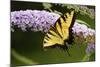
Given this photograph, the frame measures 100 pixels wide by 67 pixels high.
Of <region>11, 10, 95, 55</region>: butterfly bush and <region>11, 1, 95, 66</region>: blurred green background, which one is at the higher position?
<region>11, 10, 95, 55</region>: butterfly bush

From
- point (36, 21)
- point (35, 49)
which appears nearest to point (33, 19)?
point (36, 21)

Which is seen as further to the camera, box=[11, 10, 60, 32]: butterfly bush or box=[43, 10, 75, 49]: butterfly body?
box=[43, 10, 75, 49]: butterfly body

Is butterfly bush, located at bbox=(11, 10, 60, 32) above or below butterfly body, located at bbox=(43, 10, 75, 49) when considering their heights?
above

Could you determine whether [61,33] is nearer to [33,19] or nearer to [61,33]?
[61,33]

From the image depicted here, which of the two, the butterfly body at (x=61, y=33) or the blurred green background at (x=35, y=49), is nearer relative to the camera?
the blurred green background at (x=35, y=49)

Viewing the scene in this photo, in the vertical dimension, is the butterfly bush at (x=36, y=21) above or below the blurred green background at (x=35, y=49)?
above
